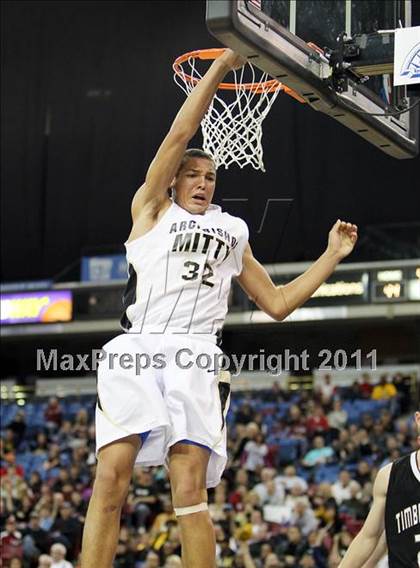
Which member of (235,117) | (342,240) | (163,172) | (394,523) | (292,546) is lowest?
(292,546)

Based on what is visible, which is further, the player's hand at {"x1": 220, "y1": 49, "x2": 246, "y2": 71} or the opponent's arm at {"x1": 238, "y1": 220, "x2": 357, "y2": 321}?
the opponent's arm at {"x1": 238, "y1": 220, "x2": 357, "y2": 321}

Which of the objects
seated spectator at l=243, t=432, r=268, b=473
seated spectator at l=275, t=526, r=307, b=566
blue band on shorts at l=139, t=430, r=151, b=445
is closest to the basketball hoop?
blue band on shorts at l=139, t=430, r=151, b=445

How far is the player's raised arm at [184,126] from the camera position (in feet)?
16.7

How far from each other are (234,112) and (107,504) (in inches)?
115

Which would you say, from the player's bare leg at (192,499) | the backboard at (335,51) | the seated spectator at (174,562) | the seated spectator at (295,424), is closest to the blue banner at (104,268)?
the seated spectator at (295,424)

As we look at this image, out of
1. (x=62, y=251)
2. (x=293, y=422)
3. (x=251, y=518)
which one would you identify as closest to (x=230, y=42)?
(x=251, y=518)

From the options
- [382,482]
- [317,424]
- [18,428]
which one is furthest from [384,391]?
[382,482]

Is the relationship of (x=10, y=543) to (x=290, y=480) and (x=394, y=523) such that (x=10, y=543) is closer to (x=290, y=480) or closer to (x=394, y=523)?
(x=290, y=480)

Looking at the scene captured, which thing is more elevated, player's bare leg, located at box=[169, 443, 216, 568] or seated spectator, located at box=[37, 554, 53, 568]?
player's bare leg, located at box=[169, 443, 216, 568]

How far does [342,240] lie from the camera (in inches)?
218

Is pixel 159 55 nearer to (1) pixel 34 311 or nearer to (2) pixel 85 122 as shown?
(2) pixel 85 122

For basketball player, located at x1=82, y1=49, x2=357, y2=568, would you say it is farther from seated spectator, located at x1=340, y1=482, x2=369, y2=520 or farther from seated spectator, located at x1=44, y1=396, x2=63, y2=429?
seated spectator, located at x1=44, y1=396, x2=63, y2=429

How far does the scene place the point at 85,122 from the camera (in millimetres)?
21078

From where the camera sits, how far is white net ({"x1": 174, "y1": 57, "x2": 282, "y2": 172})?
662 centimetres
